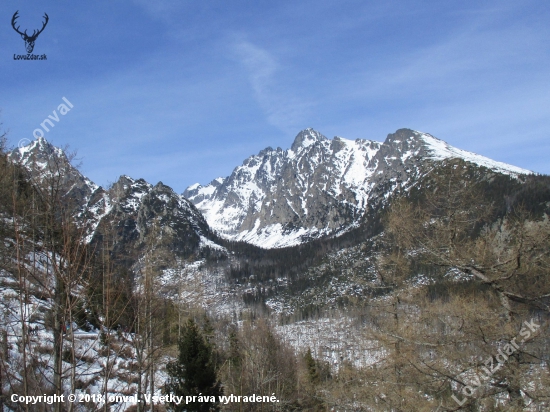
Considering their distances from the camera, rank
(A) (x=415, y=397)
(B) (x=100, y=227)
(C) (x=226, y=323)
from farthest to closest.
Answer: (C) (x=226, y=323)
(B) (x=100, y=227)
(A) (x=415, y=397)

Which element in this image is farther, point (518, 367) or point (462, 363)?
point (462, 363)

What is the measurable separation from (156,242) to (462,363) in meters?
13.3

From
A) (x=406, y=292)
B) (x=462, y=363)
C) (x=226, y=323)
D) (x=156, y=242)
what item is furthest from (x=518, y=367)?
(x=226, y=323)

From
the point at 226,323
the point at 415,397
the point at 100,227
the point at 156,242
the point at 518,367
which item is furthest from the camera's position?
the point at 226,323

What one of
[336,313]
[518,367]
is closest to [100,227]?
[518,367]

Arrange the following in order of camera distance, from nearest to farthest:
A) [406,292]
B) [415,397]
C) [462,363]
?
1. [462,363]
2. [415,397]
3. [406,292]

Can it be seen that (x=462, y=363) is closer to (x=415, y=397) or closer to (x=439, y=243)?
(x=439, y=243)

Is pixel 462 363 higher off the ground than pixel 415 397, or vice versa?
pixel 462 363

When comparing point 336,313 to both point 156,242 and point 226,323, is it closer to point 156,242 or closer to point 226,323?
point 226,323

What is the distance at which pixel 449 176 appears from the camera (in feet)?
25.5

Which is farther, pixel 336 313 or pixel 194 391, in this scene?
pixel 336 313

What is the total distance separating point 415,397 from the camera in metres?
9.05

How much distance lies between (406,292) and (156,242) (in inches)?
421

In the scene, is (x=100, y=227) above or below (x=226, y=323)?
above
